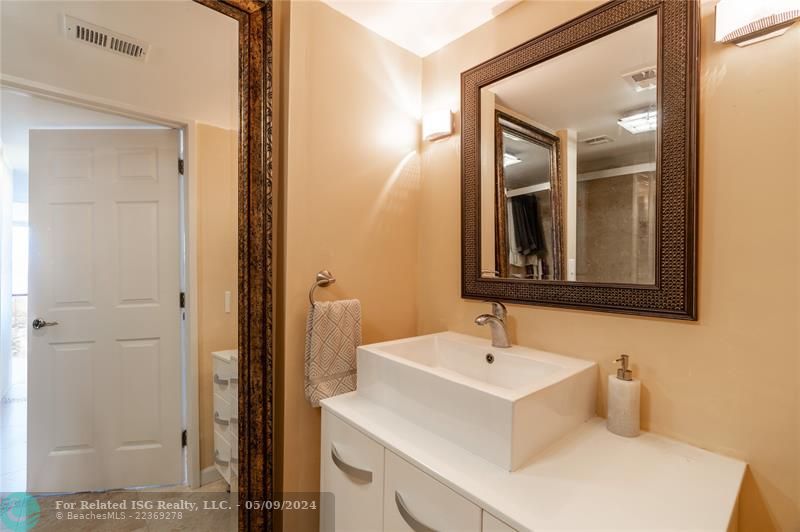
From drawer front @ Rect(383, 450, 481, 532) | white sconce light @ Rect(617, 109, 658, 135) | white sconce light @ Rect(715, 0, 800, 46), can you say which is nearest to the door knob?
drawer front @ Rect(383, 450, 481, 532)

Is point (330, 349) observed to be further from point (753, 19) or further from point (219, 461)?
point (753, 19)

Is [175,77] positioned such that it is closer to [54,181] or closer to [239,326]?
[54,181]

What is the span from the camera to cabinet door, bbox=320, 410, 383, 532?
1.00m

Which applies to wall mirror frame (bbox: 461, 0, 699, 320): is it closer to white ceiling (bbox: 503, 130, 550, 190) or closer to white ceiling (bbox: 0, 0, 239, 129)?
white ceiling (bbox: 503, 130, 550, 190)

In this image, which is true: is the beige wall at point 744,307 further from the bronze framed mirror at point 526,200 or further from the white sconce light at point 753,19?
the bronze framed mirror at point 526,200

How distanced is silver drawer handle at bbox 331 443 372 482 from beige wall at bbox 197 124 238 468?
1.47 ft

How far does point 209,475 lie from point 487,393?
1036 millimetres

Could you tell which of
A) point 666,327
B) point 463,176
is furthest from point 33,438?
point 666,327

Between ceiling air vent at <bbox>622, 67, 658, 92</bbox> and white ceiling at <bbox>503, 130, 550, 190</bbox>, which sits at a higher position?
ceiling air vent at <bbox>622, 67, 658, 92</bbox>

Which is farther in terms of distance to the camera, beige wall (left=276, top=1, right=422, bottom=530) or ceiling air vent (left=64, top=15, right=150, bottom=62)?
beige wall (left=276, top=1, right=422, bottom=530)

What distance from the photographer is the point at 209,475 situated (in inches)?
49.1

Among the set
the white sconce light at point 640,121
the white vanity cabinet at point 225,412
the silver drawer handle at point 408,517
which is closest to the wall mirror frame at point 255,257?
the white vanity cabinet at point 225,412

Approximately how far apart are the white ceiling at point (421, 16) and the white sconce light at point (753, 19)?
2.38 ft

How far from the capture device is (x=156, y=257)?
3.67ft
